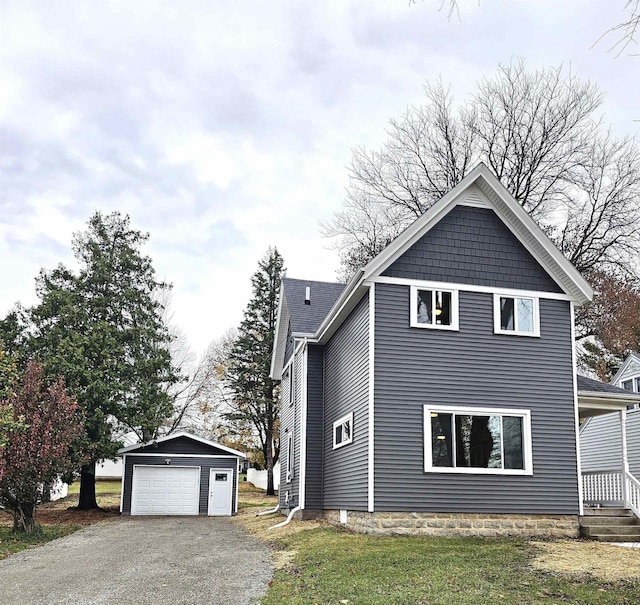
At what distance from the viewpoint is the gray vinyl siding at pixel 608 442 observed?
2162 cm

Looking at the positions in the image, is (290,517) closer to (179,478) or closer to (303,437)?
(303,437)

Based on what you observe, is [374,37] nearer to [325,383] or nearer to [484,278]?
[484,278]

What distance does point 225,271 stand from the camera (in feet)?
153

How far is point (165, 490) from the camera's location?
2745cm

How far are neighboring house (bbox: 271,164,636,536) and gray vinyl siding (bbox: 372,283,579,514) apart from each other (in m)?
0.02

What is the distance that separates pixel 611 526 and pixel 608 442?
908 centimetres

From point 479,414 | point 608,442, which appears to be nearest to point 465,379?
point 479,414

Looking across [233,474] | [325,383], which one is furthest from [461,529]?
[233,474]

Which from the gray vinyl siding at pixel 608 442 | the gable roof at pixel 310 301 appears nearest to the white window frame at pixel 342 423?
the gable roof at pixel 310 301

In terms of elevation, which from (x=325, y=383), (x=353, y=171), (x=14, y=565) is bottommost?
(x=14, y=565)

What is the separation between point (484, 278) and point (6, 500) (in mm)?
12998

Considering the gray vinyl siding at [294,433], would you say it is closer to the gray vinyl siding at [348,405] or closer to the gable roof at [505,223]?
the gray vinyl siding at [348,405]

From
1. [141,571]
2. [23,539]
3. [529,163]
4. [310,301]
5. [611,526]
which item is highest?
[529,163]

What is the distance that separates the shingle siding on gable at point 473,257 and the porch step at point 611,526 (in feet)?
16.5
